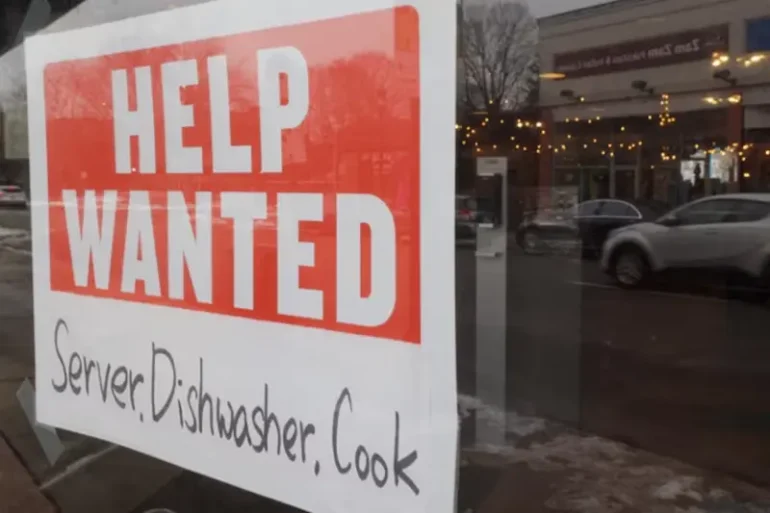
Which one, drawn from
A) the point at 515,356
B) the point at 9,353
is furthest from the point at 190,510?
the point at 515,356

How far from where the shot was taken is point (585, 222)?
3.18m

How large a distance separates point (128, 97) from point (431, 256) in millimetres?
1071

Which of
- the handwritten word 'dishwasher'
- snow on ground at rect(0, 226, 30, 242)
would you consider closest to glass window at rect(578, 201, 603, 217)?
the handwritten word 'dishwasher'

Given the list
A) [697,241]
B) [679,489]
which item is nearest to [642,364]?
[679,489]

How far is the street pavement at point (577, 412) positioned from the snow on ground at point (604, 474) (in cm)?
1

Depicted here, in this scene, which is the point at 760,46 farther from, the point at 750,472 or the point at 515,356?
the point at 515,356

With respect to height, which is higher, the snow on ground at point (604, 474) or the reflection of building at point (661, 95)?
the reflection of building at point (661, 95)

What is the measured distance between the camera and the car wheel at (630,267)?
2942 mm

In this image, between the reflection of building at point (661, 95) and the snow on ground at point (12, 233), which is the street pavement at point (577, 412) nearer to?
the snow on ground at point (12, 233)

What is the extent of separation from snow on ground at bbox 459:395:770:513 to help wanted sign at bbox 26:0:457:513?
4.27 ft

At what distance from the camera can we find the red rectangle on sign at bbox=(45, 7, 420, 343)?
187 centimetres

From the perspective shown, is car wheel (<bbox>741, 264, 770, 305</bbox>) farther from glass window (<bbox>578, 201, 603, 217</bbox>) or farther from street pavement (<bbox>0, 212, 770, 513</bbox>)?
glass window (<bbox>578, 201, 603, 217</bbox>)

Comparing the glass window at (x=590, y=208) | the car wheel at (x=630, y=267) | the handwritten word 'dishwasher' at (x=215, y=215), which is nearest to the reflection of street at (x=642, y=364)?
the car wheel at (x=630, y=267)

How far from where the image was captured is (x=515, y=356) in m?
6.73
